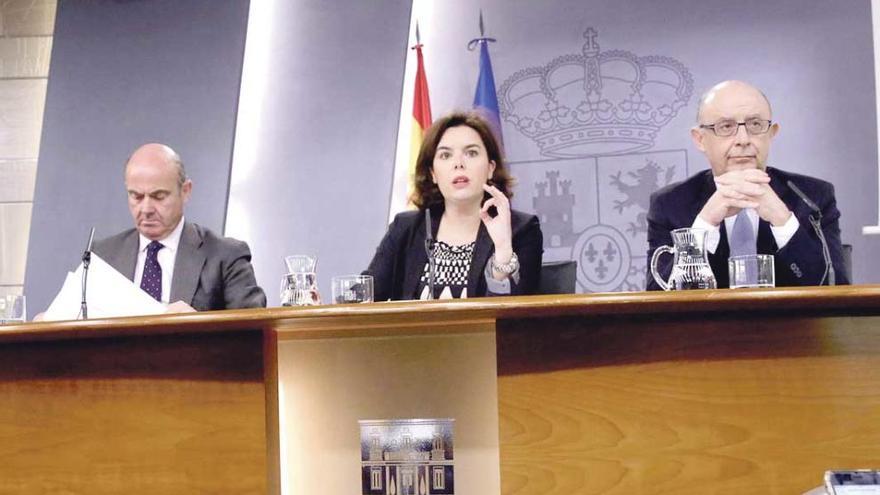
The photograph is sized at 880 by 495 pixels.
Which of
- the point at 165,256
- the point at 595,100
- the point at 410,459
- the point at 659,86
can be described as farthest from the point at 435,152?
the point at 659,86

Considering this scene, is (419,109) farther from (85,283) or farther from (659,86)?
(85,283)

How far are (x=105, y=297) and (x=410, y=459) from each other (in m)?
A: 0.88

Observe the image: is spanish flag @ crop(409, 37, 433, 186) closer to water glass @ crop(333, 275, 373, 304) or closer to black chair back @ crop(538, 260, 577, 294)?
black chair back @ crop(538, 260, 577, 294)

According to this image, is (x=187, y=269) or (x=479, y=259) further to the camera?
(x=187, y=269)

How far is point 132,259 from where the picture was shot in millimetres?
3084

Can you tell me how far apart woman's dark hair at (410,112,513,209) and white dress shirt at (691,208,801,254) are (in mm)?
679

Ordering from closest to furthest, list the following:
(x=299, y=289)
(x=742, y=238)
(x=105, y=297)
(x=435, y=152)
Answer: (x=299, y=289), (x=105, y=297), (x=742, y=238), (x=435, y=152)

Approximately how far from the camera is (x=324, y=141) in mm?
4492

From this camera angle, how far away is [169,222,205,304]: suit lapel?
9.86 feet

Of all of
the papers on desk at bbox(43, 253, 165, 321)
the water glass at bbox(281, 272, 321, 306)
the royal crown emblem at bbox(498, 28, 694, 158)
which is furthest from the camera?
the royal crown emblem at bbox(498, 28, 694, 158)

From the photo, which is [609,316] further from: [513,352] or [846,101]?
[846,101]

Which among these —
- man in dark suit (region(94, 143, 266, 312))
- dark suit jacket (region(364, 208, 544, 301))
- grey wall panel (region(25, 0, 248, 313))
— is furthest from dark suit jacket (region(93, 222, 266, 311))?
grey wall panel (region(25, 0, 248, 313))

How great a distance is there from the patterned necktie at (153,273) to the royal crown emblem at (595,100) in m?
1.84

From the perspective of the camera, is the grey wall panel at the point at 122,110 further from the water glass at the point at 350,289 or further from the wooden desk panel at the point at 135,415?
the wooden desk panel at the point at 135,415
